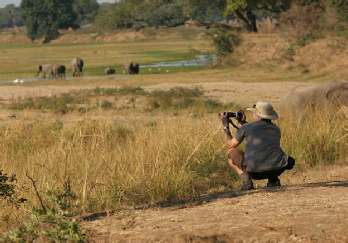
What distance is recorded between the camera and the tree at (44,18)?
105m

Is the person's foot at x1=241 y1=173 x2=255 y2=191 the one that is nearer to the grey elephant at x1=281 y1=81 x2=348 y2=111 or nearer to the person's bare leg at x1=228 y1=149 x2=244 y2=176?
the person's bare leg at x1=228 y1=149 x2=244 y2=176

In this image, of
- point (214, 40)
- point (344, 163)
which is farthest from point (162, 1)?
point (344, 163)

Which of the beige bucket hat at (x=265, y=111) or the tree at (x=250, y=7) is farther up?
the beige bucket hat at (x=265, y=111)

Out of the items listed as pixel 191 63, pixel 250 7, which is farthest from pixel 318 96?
pixel 191 63

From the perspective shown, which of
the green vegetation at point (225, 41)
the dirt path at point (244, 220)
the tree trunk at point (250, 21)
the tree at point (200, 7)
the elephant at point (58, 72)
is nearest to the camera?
the dirt path at point (244, 220)

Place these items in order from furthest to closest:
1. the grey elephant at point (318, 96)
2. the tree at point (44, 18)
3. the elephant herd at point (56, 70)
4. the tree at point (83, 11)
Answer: the tree at point (83, 11) < the tree at point (44, 18) < the elephant herd at point (56, 70) < the grey elephant at point (318, 96)

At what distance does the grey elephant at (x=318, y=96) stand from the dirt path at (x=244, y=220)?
841 centimetres

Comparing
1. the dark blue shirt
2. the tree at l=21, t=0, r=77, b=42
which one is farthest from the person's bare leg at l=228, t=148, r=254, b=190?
the tree at l=21, t=0, r=77, b=42

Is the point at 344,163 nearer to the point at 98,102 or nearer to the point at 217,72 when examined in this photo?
the point at 98,102

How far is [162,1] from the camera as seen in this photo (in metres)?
44.8

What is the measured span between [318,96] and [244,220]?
10268 millimetres

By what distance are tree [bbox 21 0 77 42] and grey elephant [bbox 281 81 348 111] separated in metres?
88.4

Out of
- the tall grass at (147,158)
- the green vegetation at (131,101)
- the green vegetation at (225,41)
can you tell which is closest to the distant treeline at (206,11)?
the green vegetation at (225,41)

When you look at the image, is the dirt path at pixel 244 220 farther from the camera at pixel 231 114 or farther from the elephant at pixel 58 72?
the elephant at pixel 58 72
